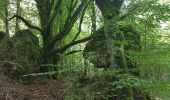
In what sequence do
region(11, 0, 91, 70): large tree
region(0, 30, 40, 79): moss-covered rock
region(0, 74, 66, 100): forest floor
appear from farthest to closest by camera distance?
region(11, 0, 91, 70): large tree < region(0, 30, 40, 79): moss-covered rock < region(0, 74, 66, 100): forest floor

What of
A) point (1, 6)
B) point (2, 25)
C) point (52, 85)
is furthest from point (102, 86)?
Result: point (2, 25)

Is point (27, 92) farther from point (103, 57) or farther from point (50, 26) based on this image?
point (50, 26)

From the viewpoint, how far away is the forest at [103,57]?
4.93 metres

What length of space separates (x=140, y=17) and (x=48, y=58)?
5161 mm

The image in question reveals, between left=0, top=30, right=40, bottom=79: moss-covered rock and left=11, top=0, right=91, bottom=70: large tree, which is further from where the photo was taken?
left=11, top=0, right=91, bottom=70: large tree

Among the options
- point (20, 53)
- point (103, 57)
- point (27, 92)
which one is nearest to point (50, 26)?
point (20, 53)

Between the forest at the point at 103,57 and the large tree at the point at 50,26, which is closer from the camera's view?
the forest at the point at 103,57

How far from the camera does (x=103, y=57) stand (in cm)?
724

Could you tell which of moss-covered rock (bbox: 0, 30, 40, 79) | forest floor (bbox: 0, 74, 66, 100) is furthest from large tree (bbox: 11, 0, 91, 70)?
forest floor (bbox: 0, 74, 66, 100)

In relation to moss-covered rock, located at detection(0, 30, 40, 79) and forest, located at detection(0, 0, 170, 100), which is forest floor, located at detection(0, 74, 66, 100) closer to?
forest, located at detection(0, 0, 170, 100)

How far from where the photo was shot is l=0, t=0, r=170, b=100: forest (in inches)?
194

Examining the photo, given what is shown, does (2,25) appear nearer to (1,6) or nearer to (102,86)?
(1,6)

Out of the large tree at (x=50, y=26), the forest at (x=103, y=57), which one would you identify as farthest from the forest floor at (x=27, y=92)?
the large tree at (x=50, y=26)

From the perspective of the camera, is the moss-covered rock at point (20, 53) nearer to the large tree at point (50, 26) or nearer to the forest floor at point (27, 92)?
the large tree at point (50, 26)
